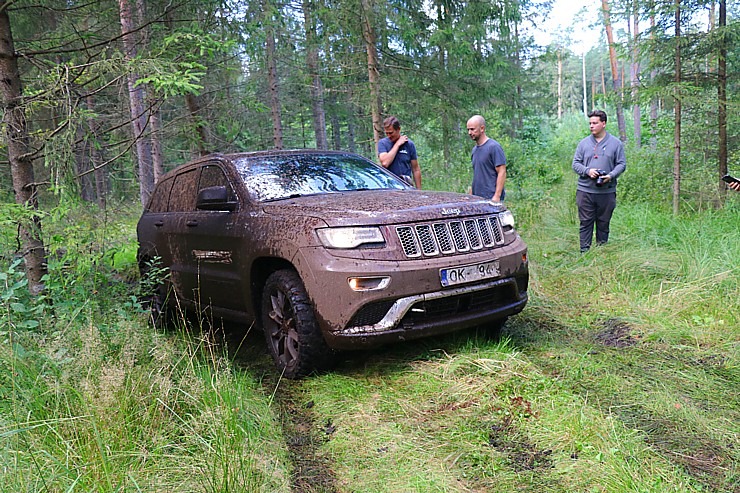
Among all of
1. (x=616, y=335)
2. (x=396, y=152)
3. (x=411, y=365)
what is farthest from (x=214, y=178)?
(x=616, y=335)

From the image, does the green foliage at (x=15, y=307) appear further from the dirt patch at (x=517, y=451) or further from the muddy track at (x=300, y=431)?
the dirt patch at (x=517, y=451)

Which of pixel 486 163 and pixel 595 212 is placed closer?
pixel 486 163

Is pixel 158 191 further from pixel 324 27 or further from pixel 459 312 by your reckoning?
pixel 324 27

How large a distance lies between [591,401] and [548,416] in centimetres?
Answer: 40

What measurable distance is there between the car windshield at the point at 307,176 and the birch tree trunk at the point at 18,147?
2227 mm

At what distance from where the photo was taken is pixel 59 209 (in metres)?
4.62

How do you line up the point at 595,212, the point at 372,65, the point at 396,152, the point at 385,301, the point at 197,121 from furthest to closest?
the point at 197,121 → the point at 372,65 → the point at 396,152 → the point at 595,212 → the point at 385,301

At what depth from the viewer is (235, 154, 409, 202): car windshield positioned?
4316mm

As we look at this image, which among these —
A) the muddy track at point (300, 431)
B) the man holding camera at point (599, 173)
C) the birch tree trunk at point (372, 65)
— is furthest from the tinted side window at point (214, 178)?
the birch tree trunk at point (372, 65)

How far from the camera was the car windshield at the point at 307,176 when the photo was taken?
432 cm

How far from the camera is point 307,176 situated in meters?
4.52

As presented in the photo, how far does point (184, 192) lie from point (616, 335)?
4219 mm

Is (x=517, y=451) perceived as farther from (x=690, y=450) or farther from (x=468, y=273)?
(x=468, y=273)

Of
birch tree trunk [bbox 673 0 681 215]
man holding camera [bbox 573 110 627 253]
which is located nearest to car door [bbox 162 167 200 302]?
man holding camera [bbox 573 110 627 253]
